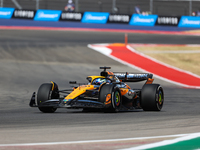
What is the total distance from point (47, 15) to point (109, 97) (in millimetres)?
27084

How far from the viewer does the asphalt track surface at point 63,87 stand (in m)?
6.73

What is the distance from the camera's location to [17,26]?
35719 mm

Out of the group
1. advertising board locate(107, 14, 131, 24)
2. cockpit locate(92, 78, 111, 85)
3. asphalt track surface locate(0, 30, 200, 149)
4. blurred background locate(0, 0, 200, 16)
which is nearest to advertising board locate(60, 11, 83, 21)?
blurred background locate(0, 0, 200, 16)

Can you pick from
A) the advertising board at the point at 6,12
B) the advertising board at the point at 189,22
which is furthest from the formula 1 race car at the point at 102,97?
the advertising board at the point at 189,22

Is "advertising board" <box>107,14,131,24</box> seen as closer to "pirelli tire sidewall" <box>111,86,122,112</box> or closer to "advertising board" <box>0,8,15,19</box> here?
"advertising board" <box>0,8,15,19</box>

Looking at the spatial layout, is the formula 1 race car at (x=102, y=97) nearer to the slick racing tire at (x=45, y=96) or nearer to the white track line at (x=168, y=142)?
the slick racing tire at (x=45, y=96)

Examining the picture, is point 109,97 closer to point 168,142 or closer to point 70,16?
point 168,142

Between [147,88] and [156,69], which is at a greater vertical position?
[147,88]

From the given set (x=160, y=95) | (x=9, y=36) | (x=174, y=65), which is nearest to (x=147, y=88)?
(x=160, y=95)

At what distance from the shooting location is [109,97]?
9797 mm

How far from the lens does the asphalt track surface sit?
6.73 meters

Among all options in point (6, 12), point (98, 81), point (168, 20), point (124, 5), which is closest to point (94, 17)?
point (124, 5)

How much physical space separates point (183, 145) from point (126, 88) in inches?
211

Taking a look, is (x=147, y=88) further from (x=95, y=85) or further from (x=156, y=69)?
(x=156, y=69)
